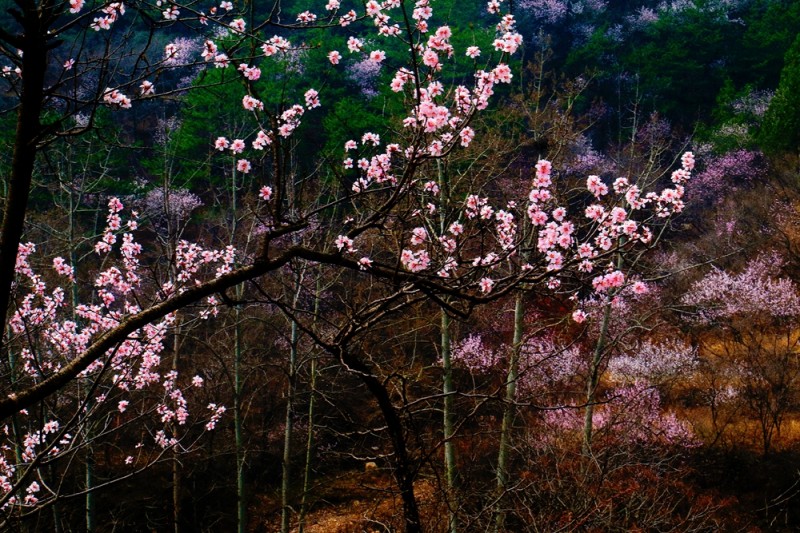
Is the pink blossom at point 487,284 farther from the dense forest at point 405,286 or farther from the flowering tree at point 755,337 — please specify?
the flowering tree at point 755,337

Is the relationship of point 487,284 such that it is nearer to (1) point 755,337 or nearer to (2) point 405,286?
(2) point 405,286

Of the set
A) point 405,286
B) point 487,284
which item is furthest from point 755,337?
point 405,286

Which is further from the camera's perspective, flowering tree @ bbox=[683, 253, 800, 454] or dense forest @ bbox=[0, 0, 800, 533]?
flowering tree @ bbox=[683, 253, 800, 454]

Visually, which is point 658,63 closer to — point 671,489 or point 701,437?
point 701,437

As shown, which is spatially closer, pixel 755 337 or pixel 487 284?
pixel 487 284

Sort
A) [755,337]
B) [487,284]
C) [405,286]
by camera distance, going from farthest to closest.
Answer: [755,337], [487,284], [405,286]

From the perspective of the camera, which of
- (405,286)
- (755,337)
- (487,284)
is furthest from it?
(755,337)

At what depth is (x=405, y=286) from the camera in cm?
320

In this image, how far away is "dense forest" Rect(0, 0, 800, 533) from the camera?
11.1 feet

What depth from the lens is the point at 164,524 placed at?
43.0 feet

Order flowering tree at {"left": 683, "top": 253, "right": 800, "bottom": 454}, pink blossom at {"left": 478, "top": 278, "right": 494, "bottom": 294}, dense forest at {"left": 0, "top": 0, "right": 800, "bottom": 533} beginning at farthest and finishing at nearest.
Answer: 1. flowering tree at {"left": 683, "top": 253, "right": 800, "bottom": 454}
2. pink blossom at {"left": 478, "top": 278, "right": 494, "bottom": 294}
3. dense forest at {"left": 0, "top": 0, "right": 800, "bottom": 533}

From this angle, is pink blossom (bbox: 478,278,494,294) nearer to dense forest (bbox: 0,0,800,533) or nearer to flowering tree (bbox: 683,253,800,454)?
dense forest (bbox: 0,0,800,533)

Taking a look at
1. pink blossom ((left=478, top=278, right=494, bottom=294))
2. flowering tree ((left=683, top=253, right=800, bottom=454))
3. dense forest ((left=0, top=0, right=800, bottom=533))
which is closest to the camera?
dense forest ((left=0, top=0, right=800, bottom=533))

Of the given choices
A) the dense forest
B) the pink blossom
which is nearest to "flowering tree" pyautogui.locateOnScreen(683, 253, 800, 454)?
the dense forest
